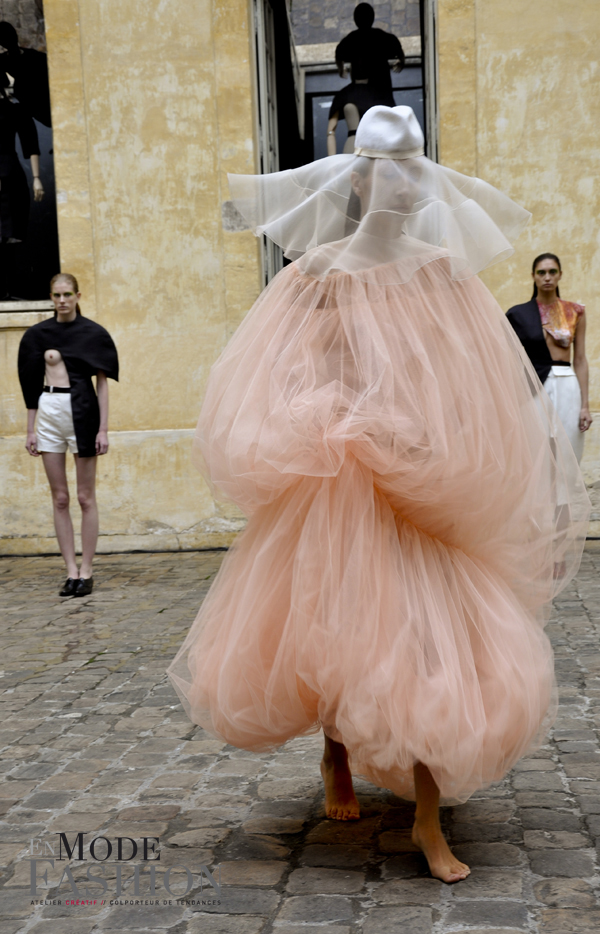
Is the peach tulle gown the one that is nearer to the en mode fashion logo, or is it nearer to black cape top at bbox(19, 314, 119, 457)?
the en mode fashion logo

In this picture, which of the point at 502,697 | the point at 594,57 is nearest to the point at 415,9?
the point at 594,57

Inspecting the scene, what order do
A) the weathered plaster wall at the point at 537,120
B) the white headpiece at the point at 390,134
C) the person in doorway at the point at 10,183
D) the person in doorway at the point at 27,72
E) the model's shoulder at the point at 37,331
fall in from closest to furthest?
the white headpiece at the point at 390,134
the model's shoulder at the point at 37,331
the weathered plaster wall at the point at 537,120
the person in doorway at the point at 27,72
the person in doorway at the point at 10,183

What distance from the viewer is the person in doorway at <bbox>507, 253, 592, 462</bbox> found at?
7.18 meters

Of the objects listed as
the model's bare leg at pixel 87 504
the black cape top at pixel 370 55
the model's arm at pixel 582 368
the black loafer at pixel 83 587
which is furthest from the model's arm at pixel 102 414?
the black cape top at pixel 370 55

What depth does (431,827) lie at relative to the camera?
2.67 m

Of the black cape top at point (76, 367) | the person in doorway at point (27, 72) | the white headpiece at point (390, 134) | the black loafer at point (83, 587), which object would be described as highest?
the person in doorway at point (27, 72)

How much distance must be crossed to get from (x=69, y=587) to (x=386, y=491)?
201 inches

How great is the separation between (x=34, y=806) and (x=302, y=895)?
45.2 inches

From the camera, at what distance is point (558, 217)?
28.2 ft

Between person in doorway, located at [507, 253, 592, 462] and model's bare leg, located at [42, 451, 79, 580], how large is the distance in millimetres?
3467

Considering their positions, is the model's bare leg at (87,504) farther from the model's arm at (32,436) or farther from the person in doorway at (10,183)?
the person in doorway at (10,183)

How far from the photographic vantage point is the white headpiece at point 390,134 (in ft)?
9.00

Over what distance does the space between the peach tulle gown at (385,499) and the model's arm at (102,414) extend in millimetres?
4376

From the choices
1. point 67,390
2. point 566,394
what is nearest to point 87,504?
point 67,390
